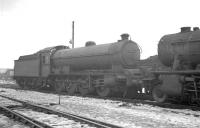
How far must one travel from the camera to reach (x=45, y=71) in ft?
78.6

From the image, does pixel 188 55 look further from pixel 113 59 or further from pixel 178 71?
pixel 113 59

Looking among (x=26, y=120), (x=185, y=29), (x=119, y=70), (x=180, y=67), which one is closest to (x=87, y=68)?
(x=119, y=70)

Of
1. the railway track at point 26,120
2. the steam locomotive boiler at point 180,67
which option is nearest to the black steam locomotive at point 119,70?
the steam locomotive boiler at point 180,67

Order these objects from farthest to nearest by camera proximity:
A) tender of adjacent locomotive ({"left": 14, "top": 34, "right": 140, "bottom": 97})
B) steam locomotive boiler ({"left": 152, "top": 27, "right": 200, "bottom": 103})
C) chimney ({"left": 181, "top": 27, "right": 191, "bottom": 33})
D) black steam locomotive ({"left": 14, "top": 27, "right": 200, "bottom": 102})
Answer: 1. tender of adjacent locomotive ({"left": 14, "top": 34, "right": 140, "bottom": 97})
2. chimney ({"left": 181, "top": 27, "right": 191, "bottom": 33})
3. black steam locomotive ({"left": 14, "top": 27, "right": 200, "bottom": 102})
4. steam locomotive boiler ({"left": 152, "top": 27, "right": 200, "bottom": 103})

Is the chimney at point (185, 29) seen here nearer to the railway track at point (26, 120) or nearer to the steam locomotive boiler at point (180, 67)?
the steam locomotive boiler at point (180, 67)

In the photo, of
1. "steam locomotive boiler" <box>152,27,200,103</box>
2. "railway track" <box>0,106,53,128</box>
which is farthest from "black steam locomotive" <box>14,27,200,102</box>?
"railway track" <box>0,106,53,128</box>

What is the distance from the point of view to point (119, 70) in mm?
16953

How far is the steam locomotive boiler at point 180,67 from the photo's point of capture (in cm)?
1189

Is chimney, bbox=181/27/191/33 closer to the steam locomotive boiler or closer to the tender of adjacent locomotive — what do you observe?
the steam locomotive boiler

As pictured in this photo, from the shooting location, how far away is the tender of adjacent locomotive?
1697 centimetres

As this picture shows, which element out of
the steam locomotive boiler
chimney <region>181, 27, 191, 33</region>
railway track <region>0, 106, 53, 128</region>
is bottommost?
railway track <region>0, 106, 53, 128</region>

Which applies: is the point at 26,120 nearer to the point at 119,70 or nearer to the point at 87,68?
the point at 119,70

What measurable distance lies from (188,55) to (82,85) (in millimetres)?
9100

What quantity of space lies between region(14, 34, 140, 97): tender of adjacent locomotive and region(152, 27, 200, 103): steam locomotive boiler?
2.39m
